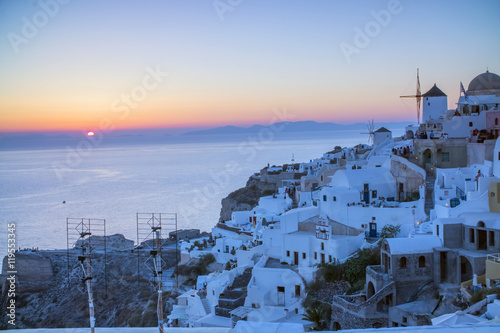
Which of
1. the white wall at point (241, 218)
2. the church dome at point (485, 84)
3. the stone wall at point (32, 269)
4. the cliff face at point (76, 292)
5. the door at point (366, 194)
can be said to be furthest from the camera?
the stone wall at point (32, 269)

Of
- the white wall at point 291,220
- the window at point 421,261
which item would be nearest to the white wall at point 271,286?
the white wall at point 291,220

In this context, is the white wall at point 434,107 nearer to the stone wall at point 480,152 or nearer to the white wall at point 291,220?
the stone wall at point 480,152

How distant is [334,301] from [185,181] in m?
63.8

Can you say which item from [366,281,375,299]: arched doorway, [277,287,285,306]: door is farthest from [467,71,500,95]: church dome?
[366,281,375,299]: arched doorway

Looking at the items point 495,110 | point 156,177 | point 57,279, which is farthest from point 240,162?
point 495,110

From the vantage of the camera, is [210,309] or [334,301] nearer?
[334,301]

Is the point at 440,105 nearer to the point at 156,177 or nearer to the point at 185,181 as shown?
A: the point at 185,181

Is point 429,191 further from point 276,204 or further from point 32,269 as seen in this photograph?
point 32,269

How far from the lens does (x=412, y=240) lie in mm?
12242

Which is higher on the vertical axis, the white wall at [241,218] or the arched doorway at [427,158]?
the arched doorway at [427,158]

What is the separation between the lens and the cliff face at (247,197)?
109ft

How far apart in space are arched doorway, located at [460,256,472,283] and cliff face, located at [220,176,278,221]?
68.7 feet

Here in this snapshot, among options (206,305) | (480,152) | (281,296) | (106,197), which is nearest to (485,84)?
(480,152)

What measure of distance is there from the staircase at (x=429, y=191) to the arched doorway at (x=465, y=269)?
143 inches
